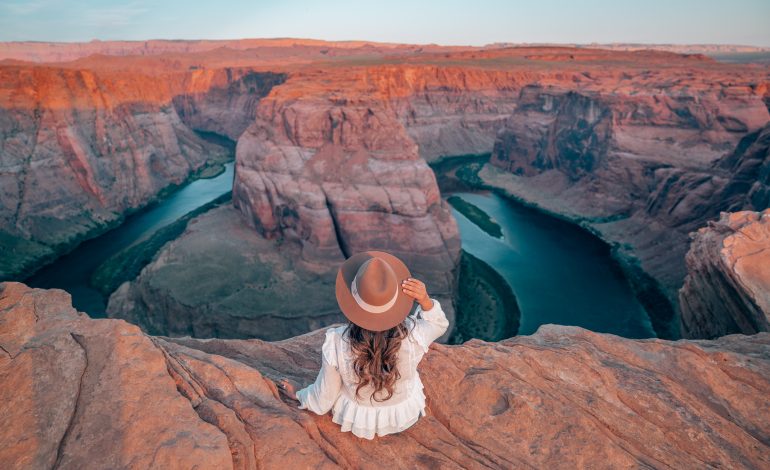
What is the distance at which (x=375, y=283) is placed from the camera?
14.5ft

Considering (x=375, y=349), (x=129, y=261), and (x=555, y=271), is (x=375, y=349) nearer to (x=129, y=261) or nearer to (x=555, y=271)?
(x=555, y=271)

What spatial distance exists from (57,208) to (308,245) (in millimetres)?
32127

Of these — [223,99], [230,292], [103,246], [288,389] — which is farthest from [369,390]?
[223,99]

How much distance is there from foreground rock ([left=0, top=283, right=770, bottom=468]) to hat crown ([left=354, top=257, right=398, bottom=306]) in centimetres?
239

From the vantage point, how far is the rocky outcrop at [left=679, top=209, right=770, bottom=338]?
12.5 metres

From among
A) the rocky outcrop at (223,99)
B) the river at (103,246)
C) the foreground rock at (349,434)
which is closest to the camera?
the foreground rock at (349,434)

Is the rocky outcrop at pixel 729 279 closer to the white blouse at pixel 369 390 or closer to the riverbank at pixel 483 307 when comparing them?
the white blouse at pixel 369 390

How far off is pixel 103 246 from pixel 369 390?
4781 cm

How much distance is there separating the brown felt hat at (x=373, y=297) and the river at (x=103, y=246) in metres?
33.7

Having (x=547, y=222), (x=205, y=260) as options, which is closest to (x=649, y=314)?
(x=547, y=222)

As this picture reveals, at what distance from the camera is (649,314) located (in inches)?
1248

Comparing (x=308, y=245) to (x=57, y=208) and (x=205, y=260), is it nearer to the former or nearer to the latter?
(x=205, y=260)

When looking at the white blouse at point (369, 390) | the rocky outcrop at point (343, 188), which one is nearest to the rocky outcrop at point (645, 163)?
the rocky outcrop at point (343, 188)

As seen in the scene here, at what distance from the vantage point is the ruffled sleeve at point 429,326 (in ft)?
16.9
